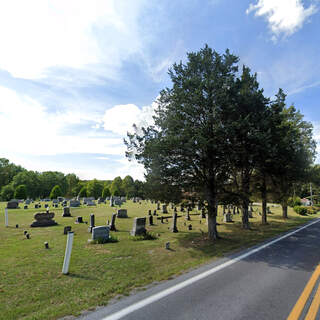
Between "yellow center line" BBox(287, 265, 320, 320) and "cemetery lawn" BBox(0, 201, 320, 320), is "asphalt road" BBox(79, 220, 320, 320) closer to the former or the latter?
"yellow center line" BBox(287, 265, 320, 320)

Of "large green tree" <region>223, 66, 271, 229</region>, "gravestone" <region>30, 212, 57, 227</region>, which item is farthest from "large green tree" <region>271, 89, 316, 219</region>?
"gravestone" <region>30, 212, 57, 227</region>

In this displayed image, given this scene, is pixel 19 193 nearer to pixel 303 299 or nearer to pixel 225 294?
pixel 225 294

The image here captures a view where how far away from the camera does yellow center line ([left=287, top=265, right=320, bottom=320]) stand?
3723mm

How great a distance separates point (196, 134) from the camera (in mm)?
9953

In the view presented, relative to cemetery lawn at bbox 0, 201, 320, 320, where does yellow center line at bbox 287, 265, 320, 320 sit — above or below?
above

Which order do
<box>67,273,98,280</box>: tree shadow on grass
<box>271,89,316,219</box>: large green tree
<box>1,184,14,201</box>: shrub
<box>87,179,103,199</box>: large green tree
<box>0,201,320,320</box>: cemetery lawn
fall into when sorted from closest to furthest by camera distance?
<box>0,201,320,320</box>: cemetery lawn
<box>67,273,98,280</box>: tree shadow on grass
<box>271,89,316,219</box>: large green tree
<box>1,184,14,201</box>: shrub
<box>87,179,103,199</box>: large green tree

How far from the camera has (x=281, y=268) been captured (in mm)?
6402

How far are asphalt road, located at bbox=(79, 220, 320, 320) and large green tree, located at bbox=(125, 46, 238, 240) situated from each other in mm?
4988

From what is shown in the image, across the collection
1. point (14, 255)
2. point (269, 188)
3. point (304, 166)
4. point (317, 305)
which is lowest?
point (14, 255)

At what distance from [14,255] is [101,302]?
614cm

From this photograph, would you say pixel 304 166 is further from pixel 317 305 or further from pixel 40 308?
pixel 40 308

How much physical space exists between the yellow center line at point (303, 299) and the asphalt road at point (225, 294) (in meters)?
0.09

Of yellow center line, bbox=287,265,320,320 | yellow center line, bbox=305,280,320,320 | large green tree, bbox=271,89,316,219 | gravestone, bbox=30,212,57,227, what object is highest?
large green tree, bbox=271,89,316,219

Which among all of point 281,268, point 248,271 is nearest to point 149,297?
point 248,271
